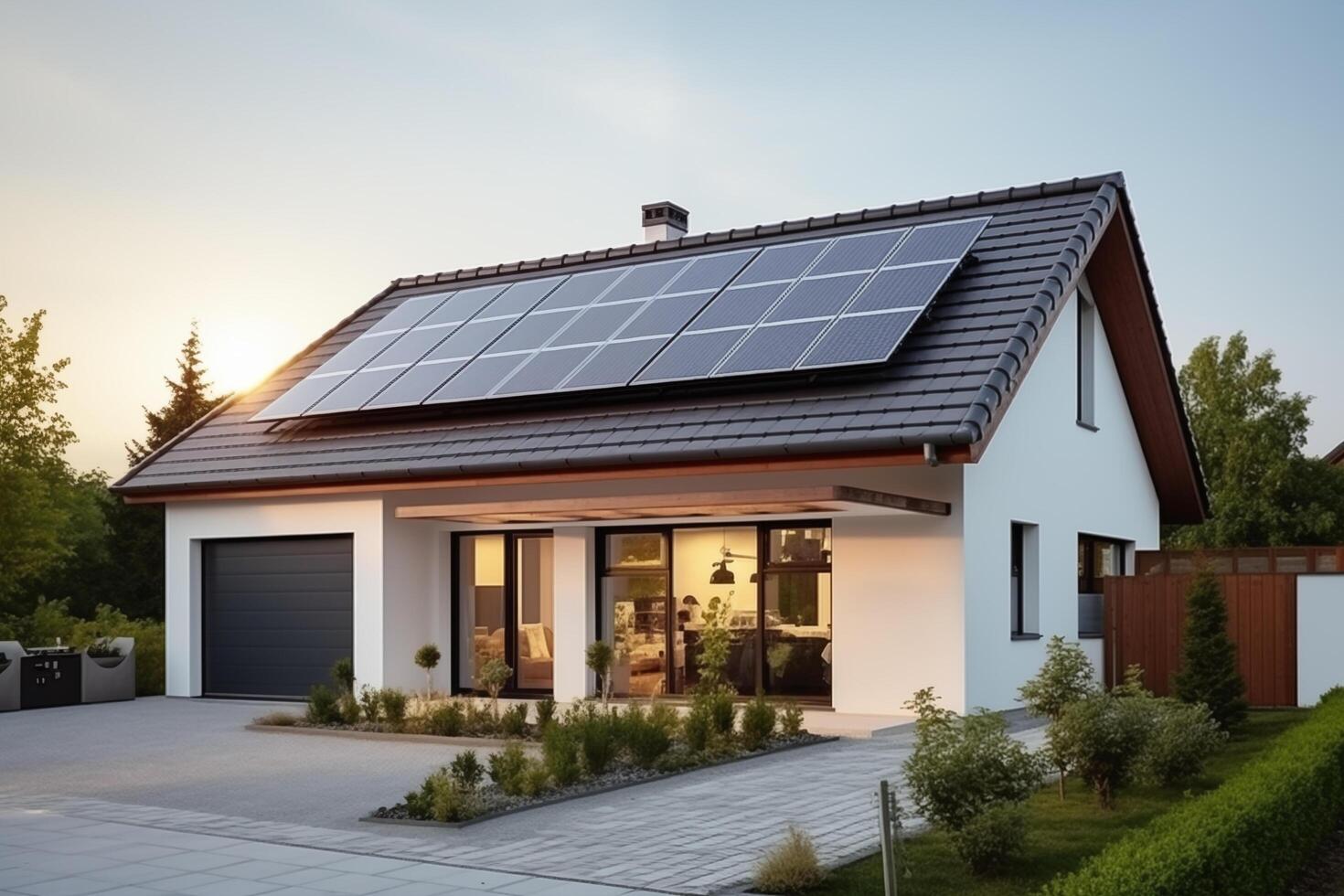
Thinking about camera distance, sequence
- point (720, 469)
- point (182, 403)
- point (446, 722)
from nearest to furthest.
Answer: point (446, 722) < point (720, 469) < point (182, 403)

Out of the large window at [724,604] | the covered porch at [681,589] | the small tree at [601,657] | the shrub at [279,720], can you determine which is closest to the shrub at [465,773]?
the covered porch at [681,589]

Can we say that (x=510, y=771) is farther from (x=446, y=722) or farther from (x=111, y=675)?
(x=111, y=675)

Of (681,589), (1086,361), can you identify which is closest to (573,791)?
(681,589)

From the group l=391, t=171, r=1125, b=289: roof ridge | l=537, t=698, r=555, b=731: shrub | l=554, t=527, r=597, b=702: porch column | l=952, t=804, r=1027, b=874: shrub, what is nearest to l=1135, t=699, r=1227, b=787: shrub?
l=952, t=804, r=1027, b=874: shrub

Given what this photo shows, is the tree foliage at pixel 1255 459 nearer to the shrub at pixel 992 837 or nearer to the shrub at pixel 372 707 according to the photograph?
the shrub at pixel 372 707

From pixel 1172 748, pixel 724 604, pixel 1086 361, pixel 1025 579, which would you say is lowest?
pixel 1172 748

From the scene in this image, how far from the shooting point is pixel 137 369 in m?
47.0

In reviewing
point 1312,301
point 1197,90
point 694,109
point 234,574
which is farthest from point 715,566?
point 1312,301

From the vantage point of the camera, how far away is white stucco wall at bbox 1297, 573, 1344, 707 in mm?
17953

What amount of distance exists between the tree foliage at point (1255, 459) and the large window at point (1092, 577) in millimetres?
21109

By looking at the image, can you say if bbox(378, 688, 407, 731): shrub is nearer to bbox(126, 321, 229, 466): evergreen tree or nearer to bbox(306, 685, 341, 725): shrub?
bbox(306, 685, 341, 725): shrub

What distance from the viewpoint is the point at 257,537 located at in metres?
20.5

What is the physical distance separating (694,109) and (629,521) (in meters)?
5.64

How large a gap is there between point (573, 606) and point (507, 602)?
1472 millimetres
